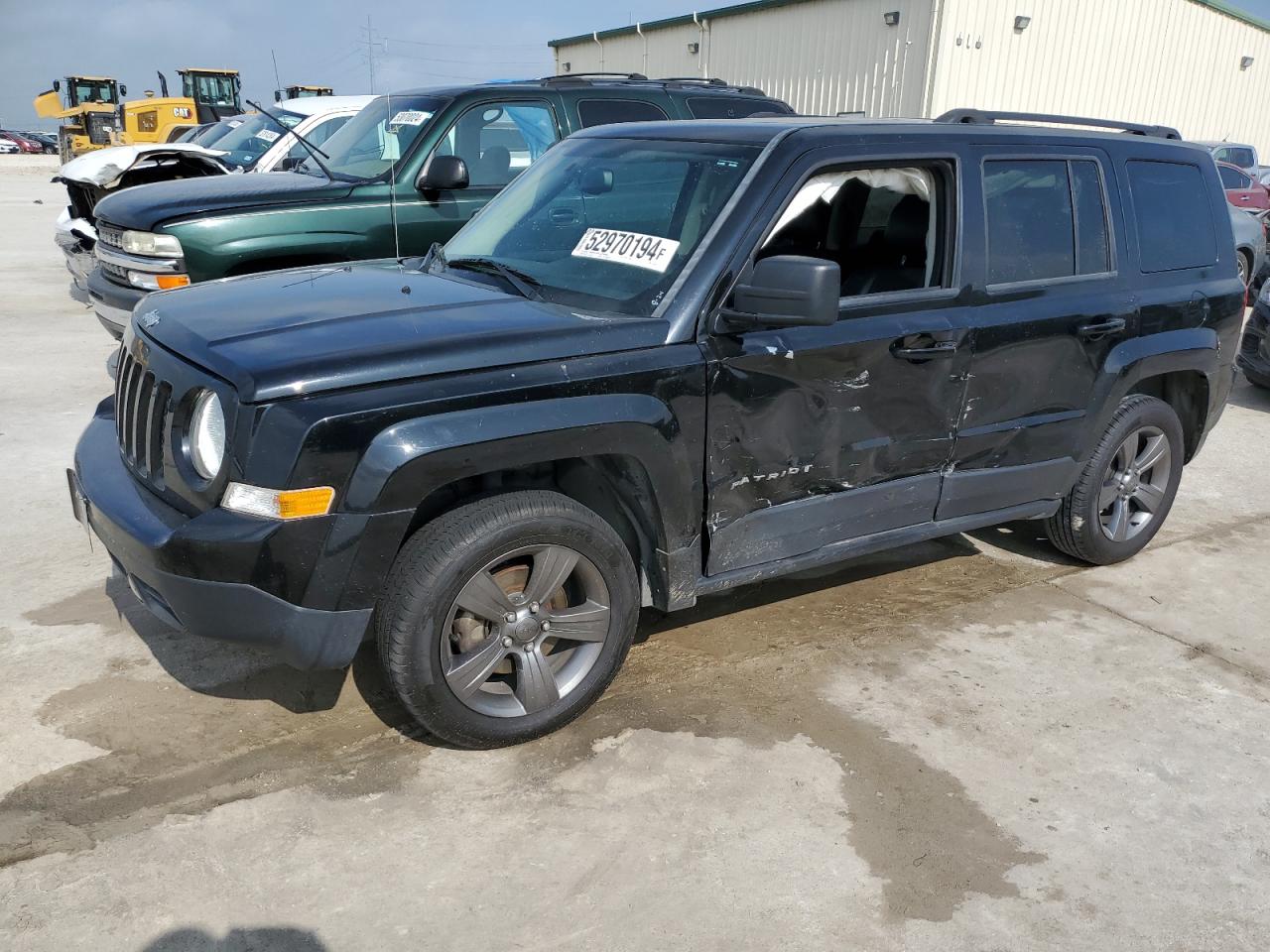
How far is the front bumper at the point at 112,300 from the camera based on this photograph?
21.7 ft

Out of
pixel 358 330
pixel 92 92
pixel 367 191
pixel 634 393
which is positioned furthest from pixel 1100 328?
pixel 92 92

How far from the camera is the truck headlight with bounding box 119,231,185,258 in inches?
250

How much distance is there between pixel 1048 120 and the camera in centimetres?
483

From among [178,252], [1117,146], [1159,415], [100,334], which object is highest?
[1117,146]

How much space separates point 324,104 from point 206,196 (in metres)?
4.69

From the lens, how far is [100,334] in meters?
9.55

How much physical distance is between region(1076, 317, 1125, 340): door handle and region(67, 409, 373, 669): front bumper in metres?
3.01

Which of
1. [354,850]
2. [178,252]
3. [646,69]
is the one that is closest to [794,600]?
[354,850]

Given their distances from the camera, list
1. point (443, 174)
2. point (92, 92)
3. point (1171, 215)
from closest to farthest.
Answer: point (1171, 215) → point (443, 174) → point (92, 92)

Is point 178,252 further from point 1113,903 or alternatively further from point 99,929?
point 1113,903

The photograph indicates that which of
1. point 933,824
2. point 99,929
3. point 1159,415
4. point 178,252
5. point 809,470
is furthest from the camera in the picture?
point 178,252

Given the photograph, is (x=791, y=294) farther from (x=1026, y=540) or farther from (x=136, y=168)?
(x=136, y=168)

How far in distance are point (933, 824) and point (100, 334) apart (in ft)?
28.7

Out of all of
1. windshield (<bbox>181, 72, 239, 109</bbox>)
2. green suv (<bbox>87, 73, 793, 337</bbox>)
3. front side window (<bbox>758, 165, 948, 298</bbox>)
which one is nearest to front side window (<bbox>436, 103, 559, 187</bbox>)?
green suv (<bbox>87, 73, 793, 337</bbox>)
